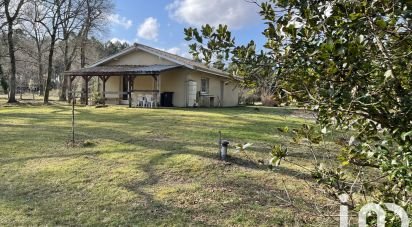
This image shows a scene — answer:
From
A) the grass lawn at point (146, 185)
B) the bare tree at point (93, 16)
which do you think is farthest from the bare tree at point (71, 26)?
the grass lawn at point (146, 185)

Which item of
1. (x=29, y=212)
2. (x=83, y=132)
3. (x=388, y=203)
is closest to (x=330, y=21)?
(x=388, y=203)

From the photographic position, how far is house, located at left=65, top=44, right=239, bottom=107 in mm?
19781

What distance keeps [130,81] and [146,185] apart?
50.0 ft

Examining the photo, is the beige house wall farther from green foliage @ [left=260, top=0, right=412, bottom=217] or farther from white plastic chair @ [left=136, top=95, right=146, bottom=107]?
green foliage @ [left=260, top=0, right=412, bottom=217]

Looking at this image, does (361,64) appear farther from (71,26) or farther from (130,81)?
(71,26)

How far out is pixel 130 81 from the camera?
771 inches

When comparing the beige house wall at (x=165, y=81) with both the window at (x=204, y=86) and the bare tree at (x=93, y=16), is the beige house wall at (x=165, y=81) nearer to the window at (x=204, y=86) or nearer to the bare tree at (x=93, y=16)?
the window at (x=204, y=86)

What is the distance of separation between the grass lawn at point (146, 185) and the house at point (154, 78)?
11.9m

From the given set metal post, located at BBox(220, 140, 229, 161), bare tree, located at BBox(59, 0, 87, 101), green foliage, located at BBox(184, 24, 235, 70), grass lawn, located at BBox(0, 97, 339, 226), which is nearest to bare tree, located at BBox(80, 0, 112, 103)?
bare tree, located at BBox(59, 0, 87, 101)

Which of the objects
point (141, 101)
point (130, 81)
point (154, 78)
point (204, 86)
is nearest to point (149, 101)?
point (141, 101)

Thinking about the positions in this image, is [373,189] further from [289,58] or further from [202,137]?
[202,137]

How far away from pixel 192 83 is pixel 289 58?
19.1 m

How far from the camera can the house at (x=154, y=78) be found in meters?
19.8

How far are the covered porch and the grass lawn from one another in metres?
11.4
